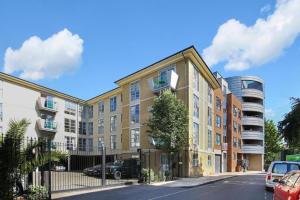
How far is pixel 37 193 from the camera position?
58.9ft

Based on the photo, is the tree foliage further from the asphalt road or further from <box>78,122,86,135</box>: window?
<box>78,122,86,135</box>: window

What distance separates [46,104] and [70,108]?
29.2 feet

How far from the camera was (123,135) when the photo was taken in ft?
185

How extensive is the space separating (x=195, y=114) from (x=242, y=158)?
39.7 metres

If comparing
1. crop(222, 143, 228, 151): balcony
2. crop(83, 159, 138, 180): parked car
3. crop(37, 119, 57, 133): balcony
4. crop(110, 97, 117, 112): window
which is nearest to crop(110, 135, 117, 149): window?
crop(110, 97, 117, 112): window

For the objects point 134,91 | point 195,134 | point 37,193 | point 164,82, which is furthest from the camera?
point 134,91

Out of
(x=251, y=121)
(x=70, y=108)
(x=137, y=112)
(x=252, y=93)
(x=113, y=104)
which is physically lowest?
(x=251, y=121)

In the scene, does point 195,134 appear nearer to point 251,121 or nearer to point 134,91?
point 134,91

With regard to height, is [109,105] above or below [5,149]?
above

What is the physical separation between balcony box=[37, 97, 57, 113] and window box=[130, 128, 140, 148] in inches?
477

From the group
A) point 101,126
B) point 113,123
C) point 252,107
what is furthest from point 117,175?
point 252,107

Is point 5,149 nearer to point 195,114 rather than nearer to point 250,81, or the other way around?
point 195,114

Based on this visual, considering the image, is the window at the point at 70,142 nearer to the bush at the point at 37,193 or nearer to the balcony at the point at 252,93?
the balcony at the point at 252,93

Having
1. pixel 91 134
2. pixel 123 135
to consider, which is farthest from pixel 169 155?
pixel 91 134
